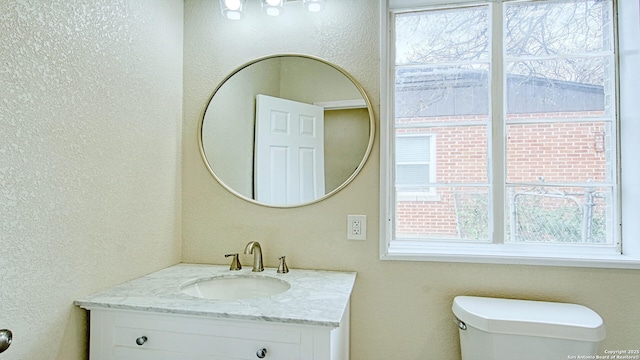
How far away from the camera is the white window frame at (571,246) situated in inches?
56.4

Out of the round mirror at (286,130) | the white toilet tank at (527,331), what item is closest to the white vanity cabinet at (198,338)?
the white toilet tank at (527,331)

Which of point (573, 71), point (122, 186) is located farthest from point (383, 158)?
point (122, 186)

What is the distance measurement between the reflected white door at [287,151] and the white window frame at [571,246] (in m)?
0.31

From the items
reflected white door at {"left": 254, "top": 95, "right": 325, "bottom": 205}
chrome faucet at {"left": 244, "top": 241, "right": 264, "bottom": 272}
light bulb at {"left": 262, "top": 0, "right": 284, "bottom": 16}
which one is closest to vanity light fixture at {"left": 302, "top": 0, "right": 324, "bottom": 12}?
light bulb at {"left": 262, "top": 0, "right": 284, "bottom": 16}

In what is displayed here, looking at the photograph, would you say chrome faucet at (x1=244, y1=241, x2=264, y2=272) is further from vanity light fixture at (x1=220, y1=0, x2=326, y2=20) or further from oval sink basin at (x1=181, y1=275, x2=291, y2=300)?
vanity light fixture at (x1=220, y1=0, x2=326, y2=20)

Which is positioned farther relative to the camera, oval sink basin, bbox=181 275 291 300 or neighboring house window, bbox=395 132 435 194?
neighboring house window, bbox=395 132 435 194

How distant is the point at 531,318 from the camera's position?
4.09ft

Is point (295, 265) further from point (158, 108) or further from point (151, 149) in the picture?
point (158, 108)

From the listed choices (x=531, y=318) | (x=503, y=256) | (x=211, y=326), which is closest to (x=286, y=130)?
(x=211, y=326)

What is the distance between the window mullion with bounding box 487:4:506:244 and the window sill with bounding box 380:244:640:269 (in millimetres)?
92

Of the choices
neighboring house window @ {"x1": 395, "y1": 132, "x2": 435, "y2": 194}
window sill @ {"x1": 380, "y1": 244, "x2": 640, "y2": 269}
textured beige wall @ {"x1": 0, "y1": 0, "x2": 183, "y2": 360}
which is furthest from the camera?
neighboring house window @ {"x1": 395, "y1": 132, "x2": 435, "y2": 194}

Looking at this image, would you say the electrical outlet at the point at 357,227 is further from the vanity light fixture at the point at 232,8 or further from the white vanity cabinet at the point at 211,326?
the vanity light fixture at the point at 232,8

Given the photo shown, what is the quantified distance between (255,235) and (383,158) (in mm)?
710

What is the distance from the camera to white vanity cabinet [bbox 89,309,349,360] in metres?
1.03
